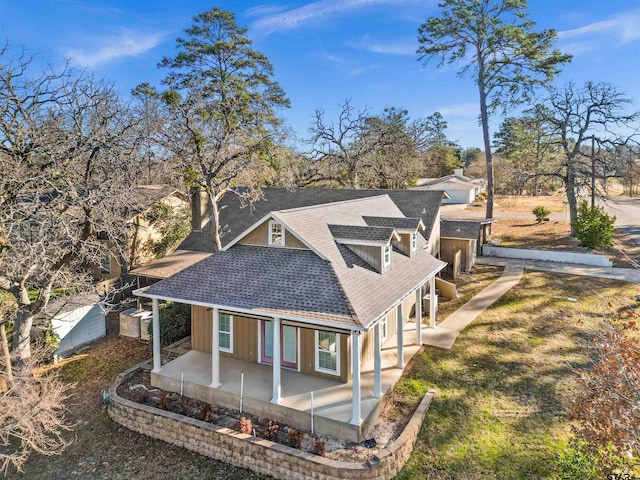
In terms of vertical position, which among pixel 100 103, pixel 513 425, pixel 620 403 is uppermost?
pixel 100 103

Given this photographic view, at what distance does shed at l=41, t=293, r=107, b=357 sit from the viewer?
16312 millimetres

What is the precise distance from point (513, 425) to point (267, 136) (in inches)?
670

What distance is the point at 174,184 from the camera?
69.9 ft

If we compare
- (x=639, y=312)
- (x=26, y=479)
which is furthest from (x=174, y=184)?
(x=639, y=312)

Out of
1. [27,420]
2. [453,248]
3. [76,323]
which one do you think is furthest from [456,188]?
[27,420]

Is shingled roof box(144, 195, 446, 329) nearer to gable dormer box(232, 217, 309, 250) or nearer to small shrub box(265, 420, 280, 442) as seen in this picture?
gable dormer box(232, 217, 309, 250)

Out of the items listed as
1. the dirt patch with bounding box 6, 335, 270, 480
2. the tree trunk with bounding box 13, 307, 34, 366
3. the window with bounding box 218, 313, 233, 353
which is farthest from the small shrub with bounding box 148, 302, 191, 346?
the tree trunk with bounding box 13, 307, 34, 366

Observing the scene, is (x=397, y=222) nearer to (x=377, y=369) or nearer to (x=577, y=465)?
(x=377, y=369)

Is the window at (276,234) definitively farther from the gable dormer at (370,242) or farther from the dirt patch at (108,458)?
the dirt patch at (108,458)

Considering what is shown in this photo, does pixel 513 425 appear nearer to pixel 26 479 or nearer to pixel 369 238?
pixel 369 238

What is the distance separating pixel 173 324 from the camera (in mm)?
16734

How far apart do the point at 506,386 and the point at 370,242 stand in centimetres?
665

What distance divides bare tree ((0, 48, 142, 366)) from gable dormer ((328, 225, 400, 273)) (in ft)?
25.3

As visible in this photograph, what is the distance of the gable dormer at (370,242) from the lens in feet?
43.8
